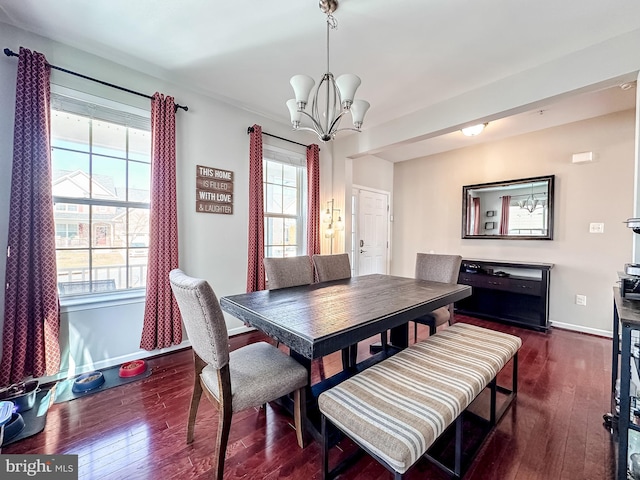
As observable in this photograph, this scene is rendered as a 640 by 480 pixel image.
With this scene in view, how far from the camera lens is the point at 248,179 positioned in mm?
3195

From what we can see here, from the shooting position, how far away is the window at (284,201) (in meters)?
3.51

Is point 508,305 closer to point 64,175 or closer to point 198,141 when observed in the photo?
point 198,141

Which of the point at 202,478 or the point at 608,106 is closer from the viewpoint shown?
the point at 202,478

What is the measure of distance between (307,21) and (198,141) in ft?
5.31

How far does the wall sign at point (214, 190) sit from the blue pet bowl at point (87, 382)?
165 centimetres

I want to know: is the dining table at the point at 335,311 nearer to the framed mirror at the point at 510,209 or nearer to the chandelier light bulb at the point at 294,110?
the chandelier light bulb at the point at 294,110

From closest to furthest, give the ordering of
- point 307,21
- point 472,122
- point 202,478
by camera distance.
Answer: point 202,478, point 307,21, point 472,122

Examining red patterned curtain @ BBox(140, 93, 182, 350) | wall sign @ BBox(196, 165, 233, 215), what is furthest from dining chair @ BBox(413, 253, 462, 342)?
red patterned curtain @ BBox(140, 93, 182, 350)

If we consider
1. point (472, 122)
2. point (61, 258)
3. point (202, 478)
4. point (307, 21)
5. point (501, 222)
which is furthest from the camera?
point (501, 222)

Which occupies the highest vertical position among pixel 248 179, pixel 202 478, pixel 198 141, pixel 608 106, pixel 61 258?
pixel 608 106

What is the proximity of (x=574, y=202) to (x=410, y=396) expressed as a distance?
372 centimetres

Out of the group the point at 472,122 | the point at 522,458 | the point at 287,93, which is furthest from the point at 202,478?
the point at 472,122

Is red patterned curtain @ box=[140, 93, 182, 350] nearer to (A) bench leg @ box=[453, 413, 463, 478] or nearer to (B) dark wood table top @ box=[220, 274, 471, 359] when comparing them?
(B) dark wood table top @ box=[220, 274, 471, 359]

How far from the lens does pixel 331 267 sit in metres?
2.67
